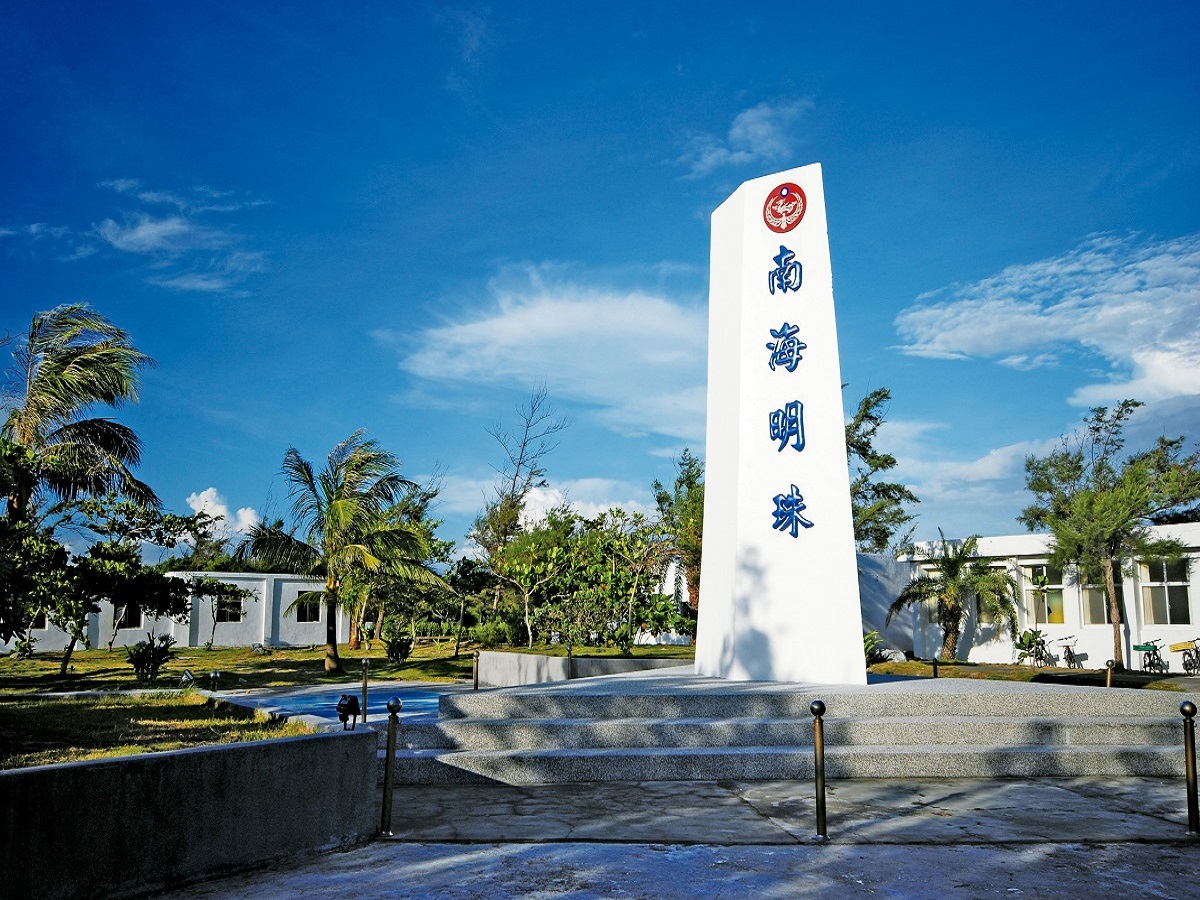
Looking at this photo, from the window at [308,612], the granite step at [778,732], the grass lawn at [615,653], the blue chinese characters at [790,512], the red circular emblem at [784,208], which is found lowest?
the granite step at [778,732]

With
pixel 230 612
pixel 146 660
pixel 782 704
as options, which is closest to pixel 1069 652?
pixel 782 704

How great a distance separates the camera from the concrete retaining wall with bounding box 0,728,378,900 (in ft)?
14.3

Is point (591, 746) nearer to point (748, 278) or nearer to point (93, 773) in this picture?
point (93, 773)

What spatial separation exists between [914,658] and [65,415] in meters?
22.6

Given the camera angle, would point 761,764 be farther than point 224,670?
No

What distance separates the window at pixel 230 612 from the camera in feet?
114

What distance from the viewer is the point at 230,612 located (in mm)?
35312

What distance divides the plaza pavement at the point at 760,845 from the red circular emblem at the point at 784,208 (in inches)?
290

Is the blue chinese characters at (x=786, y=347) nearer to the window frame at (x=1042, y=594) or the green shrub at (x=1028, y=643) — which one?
the green shrub at (x=1028, y=643)

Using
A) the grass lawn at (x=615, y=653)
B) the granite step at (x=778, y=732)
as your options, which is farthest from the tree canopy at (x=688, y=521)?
the granite step at (x=778, y=732)

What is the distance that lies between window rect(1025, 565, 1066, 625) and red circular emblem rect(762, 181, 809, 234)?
48.3 feet

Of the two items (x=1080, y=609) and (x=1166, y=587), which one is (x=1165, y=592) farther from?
(x=1080, y=609)

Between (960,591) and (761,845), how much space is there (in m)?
19.5

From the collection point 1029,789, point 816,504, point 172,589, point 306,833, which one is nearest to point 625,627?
point 816,504
